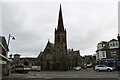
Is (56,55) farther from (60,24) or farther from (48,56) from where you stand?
(60,24)

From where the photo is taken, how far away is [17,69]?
33.5 m

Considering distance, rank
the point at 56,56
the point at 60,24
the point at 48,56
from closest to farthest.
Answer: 1. the point at 56,56
2. the point at 48,56
3. the point at 60,24

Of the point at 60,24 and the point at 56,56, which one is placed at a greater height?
the point at 60,24

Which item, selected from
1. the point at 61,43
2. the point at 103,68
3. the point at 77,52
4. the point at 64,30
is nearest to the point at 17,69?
the point at 103,68

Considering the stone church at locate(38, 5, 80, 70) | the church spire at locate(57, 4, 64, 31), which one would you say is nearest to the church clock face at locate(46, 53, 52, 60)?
the stone church at locate(38, 5, 80, 70)

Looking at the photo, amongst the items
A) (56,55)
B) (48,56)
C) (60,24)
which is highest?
(60,24)

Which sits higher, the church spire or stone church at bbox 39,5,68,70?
the church spire

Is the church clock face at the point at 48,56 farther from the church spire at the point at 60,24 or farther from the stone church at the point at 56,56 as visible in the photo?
the church spire at the point at 60,24

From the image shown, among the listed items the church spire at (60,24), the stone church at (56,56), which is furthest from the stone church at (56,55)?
the church spire at (60,24)

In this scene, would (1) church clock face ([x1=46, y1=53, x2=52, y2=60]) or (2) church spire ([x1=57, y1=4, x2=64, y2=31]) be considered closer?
(1) church clock face ([x1=46, y1=53, x2=52, y2=60])

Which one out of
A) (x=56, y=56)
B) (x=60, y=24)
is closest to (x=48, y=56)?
(x=56, y=56)

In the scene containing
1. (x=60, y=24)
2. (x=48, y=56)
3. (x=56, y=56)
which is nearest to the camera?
(x=56, y=56)

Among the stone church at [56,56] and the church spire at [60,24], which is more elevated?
the church spire at [60,24]

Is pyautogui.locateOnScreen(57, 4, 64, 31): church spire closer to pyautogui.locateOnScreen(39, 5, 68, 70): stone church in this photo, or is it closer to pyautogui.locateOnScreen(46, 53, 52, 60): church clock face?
pyautogui.locateOnScreen(39, 5, 68, 70): stone church
